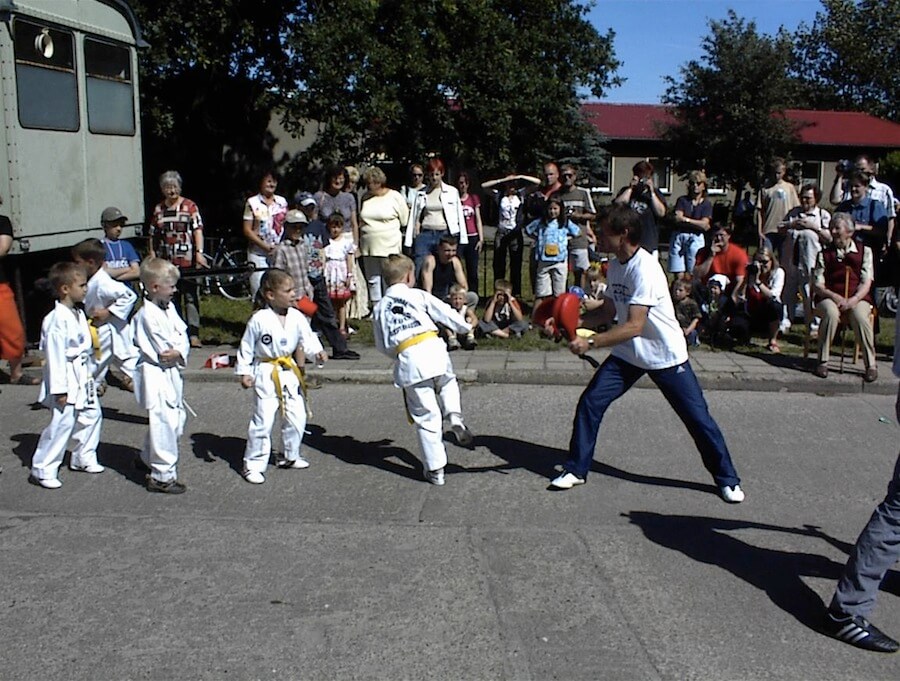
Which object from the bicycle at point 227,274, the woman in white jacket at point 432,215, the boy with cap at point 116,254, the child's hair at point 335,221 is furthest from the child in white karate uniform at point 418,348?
the woman in white jacket at point 432,215

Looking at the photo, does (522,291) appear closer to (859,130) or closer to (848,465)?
(848,465)

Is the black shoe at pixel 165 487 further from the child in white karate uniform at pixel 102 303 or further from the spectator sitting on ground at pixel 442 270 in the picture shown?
the spectator sitting on ground at pixel 442 270

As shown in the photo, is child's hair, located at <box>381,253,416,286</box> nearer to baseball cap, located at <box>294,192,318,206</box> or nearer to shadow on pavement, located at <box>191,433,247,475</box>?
shadow on pavement, located at <box>191,433,247,475</box>

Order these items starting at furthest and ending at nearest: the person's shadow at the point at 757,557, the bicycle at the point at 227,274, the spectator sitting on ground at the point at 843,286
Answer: the bicycle at the point at 227,274, the spectator sitting on ground at the point at 843,286, the person's shadow at the point at 757,557

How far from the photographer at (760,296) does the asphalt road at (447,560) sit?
2.99m

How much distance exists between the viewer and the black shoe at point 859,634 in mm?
4445

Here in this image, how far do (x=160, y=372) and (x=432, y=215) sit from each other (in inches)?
232

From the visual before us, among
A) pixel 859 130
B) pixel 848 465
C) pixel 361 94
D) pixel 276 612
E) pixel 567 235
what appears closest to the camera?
pixel 276 612

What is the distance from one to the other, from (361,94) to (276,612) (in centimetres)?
1367

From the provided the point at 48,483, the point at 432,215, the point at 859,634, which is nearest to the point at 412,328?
the point at 48,483

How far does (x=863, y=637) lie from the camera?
447cm

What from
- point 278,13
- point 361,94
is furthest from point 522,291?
point 278,13

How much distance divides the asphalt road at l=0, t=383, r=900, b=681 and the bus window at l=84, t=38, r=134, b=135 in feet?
17.0

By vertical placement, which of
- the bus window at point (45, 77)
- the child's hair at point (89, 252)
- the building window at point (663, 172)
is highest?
the building window at point (663, 172)
